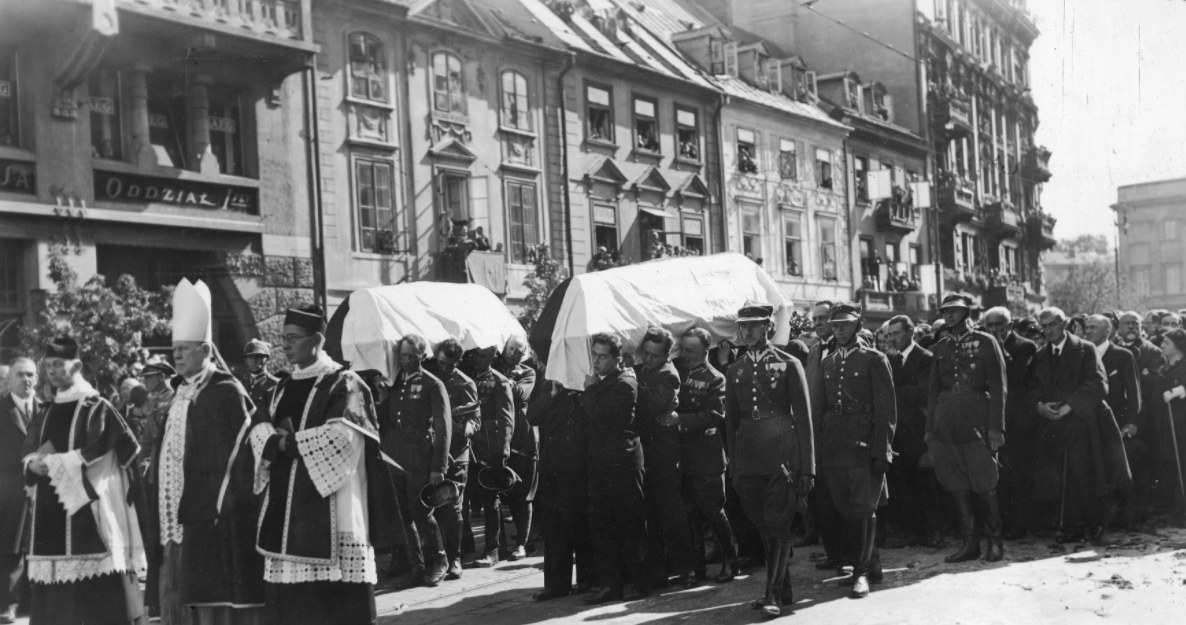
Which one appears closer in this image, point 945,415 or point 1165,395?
point 945,415

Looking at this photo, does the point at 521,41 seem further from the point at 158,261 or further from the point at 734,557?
the point at 734,557

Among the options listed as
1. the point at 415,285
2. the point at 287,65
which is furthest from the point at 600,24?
the point at 415,285

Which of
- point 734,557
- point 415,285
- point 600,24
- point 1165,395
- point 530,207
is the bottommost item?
point 734,557

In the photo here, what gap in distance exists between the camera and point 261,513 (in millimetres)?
Answer: 6824

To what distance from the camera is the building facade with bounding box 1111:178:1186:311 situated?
155 ft

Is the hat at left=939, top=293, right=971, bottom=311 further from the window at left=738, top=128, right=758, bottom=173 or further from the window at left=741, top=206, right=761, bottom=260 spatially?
the window at left=738, top=128, right=758, bottom=173

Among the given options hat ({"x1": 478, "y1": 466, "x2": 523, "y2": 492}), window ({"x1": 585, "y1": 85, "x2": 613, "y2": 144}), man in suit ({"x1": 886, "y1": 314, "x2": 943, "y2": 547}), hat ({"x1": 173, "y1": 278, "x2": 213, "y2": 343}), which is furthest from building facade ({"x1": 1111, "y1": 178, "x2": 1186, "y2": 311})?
hat ({"x1": 173, "y1": 278, "x2": 213, "y2": 343})

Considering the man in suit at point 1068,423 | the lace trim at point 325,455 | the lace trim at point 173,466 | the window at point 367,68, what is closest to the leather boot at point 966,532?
the man in suit at point 1068,423

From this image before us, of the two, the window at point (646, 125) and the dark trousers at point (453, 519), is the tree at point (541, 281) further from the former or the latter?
the dark trousers at point (453, 519)

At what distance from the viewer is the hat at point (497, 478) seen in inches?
444

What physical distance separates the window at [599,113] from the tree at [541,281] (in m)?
4.28

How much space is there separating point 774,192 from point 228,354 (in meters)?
20.1

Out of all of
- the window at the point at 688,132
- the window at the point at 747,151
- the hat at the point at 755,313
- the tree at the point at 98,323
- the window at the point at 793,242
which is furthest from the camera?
the window at the point at 793,242

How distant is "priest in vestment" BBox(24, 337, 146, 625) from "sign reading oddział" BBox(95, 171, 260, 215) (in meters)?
12.5
